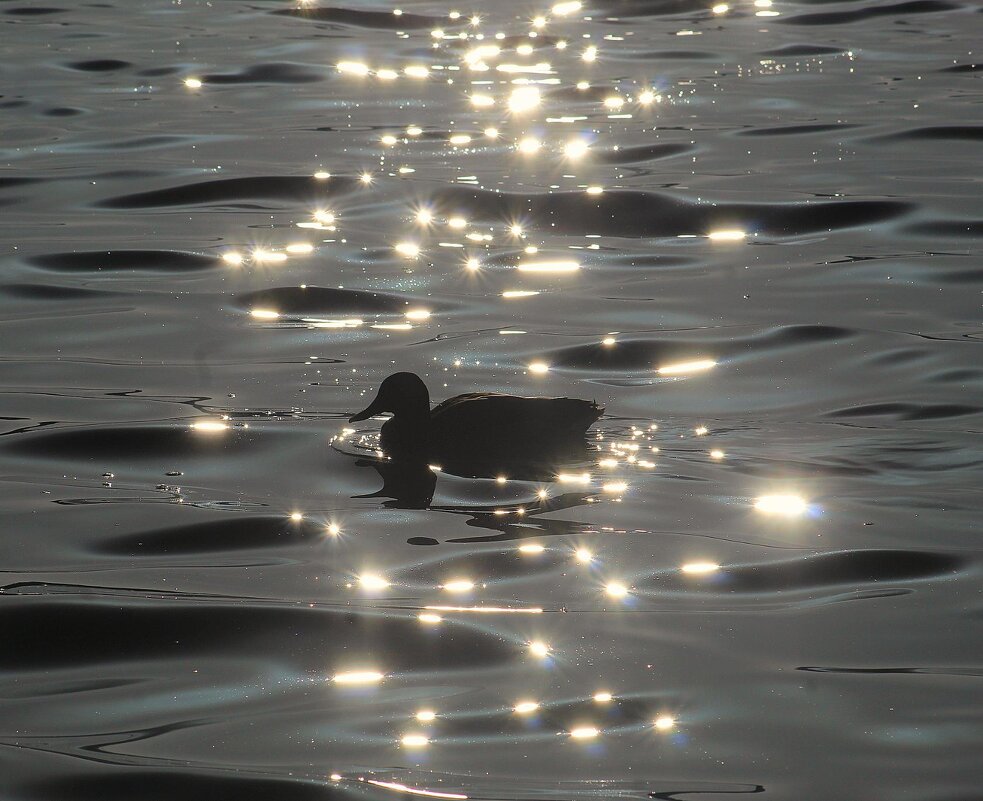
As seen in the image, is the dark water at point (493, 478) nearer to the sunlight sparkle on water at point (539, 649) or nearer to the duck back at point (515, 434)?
the sunlight sparkle on water at point (539, 649)

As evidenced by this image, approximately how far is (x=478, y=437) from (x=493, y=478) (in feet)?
1.08

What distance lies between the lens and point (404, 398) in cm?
956

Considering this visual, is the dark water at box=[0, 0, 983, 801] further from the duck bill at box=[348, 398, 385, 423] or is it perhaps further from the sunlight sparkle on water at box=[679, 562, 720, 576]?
the duck bill at box=[348, 398, 385, 423]

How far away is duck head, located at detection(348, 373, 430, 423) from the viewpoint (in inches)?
375

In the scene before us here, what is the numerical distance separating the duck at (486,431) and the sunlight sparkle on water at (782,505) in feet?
3.96

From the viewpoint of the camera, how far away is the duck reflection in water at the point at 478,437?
9102 mm

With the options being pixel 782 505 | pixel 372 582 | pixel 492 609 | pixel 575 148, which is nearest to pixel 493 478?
pixel 782 505

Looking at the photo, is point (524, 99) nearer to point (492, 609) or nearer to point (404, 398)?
point (404, 398)

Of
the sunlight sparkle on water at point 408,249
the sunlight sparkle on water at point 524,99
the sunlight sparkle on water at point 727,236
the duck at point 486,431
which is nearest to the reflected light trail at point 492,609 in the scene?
the duck at point 486,431

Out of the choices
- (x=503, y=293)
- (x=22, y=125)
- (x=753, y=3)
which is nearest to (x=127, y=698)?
(x=503, y=293)

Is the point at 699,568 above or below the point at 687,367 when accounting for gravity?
below

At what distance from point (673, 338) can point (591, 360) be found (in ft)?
2.65

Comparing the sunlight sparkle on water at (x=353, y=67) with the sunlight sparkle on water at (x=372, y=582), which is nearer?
the sunlight sparkle on water at (x=372, y=582)

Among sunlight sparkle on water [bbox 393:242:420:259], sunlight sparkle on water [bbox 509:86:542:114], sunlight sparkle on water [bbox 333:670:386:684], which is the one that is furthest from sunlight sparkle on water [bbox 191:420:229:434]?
sunlight sparkle on water [bbox 509:86:542:114]
